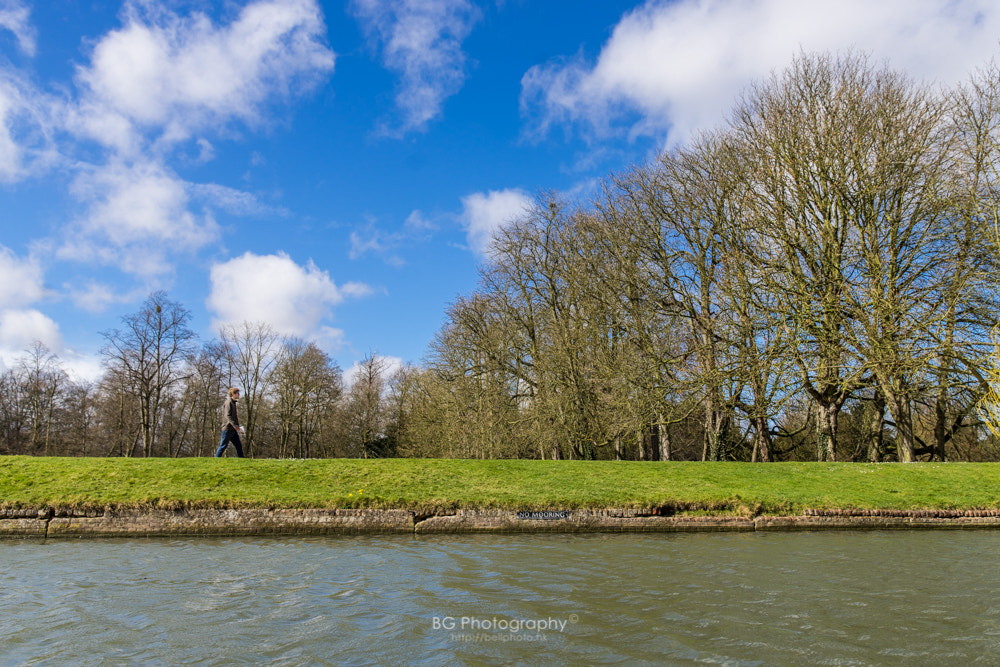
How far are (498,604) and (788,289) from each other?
18434 millimetres

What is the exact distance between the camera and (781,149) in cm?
2230

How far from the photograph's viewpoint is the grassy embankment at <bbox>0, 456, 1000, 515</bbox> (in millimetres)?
12805

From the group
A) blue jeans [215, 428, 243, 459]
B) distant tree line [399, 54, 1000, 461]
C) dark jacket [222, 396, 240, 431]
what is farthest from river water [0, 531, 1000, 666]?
distant tree line [399, 54, 1000, 461]

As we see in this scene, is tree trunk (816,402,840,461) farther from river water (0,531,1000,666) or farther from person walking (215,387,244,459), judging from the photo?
person walking (215,387,244,459)

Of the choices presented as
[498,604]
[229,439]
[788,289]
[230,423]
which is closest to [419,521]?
[498,604]

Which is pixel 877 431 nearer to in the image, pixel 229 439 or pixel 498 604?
pixel 498 604

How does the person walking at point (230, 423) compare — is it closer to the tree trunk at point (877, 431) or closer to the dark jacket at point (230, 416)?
the dark jacket at point (230, 416)

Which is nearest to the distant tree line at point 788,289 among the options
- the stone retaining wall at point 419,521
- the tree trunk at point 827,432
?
the tree trunk at point 827,432

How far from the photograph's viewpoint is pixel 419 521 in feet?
41.1

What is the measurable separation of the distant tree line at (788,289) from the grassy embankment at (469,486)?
518cm

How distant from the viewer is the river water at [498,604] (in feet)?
16.6

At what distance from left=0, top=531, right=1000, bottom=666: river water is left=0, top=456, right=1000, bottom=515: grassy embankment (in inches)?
87.9

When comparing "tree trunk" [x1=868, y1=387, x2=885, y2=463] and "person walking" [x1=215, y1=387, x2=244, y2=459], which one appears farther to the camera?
"tree trunk" [x1=868, y1=387, x2=885, y2=463]

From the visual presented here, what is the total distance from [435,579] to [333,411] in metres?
49.7
